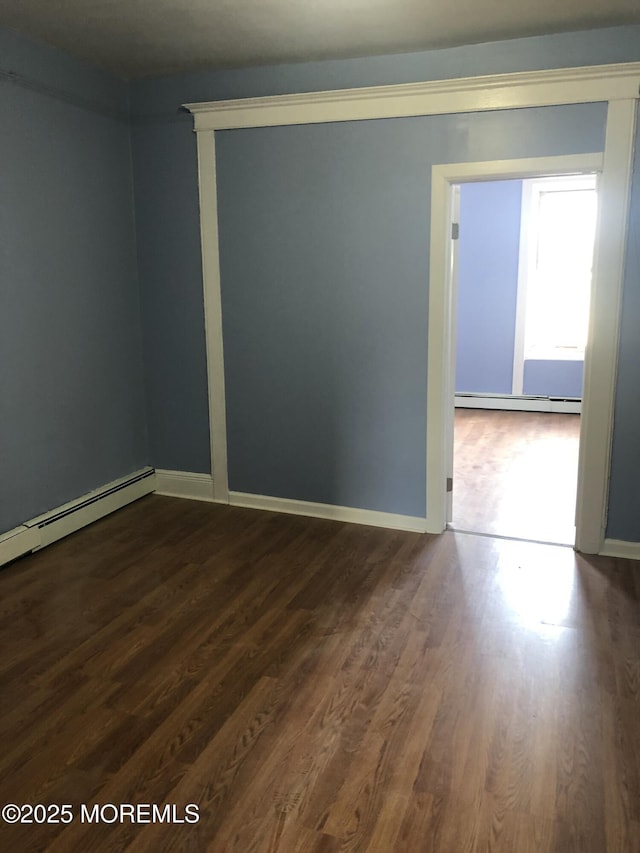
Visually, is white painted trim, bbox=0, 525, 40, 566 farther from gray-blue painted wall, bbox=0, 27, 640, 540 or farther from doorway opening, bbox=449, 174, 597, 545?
doorway opening, bbox=449, 174, 597, 545

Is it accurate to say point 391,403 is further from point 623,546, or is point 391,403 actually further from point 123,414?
point 123,414

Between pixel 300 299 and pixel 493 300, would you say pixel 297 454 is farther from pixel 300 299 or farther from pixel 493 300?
pixel 493 300

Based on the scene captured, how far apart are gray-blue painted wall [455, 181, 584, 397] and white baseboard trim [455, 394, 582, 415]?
68mm

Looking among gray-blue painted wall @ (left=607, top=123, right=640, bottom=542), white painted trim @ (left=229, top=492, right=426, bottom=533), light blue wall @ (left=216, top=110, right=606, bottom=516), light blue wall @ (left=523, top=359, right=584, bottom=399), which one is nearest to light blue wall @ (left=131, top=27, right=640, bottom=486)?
light blue wall @ (left=216, top=110, right=606, bottom=516)

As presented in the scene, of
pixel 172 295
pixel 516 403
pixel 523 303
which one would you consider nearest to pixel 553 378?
pixel 516 403

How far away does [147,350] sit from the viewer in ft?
14.5

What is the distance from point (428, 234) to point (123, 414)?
6.86 ft

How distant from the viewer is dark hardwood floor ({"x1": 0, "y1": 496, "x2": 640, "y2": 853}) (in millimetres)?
1901

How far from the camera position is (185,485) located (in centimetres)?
448

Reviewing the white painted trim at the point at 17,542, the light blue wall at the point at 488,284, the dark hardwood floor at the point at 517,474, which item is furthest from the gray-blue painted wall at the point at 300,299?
the light blue wall at the point at 488,284

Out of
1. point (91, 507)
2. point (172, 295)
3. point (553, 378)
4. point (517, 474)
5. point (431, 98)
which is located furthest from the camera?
point (553, 378)

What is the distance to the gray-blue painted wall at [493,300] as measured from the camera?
6.88 metres

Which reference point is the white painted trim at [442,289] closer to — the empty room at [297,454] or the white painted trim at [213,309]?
the empty room at [297,454]

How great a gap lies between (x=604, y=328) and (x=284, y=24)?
6.57 ft
